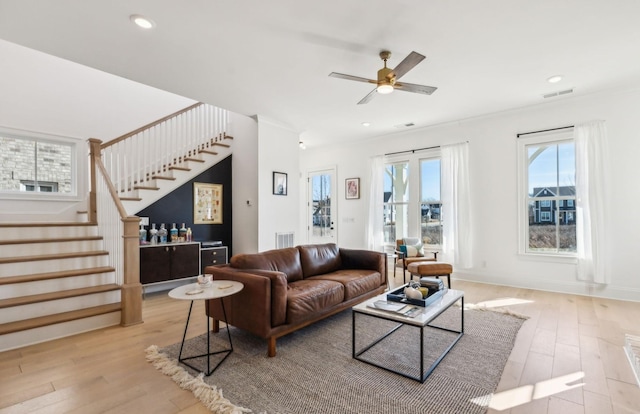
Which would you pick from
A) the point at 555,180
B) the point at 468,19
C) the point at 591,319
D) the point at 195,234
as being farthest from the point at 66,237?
the point at 555,180

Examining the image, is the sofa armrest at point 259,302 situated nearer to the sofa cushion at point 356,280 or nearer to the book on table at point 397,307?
the book on table at point 397,307

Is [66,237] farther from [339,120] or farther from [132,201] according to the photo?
[339,120]

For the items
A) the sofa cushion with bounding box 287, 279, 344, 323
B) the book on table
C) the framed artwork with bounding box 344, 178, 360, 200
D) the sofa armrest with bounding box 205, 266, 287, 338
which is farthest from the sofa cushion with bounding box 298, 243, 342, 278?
the framed artwork with bounding box 344, 178, 360, 200

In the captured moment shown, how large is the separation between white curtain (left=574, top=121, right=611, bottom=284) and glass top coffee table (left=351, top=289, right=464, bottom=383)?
2.59m

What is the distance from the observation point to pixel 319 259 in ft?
12.7

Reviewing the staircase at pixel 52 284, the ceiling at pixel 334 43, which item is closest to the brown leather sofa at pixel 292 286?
the staircase at pixel 52 284

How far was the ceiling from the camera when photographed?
2.38 m

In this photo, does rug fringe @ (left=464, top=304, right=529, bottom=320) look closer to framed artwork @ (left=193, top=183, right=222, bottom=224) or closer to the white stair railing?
framed artwork @ (left=193, top=183, right=222, bottom=224)

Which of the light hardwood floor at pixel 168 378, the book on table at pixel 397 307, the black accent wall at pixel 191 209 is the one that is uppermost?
the black accent wall at pixel 191 209

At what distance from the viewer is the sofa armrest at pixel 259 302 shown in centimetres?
247

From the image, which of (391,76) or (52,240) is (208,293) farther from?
(52,240)

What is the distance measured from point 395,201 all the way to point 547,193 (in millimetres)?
2512

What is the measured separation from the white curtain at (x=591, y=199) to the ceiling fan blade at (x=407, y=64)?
10.9 feet

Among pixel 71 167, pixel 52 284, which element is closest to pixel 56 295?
pixel 52 284
